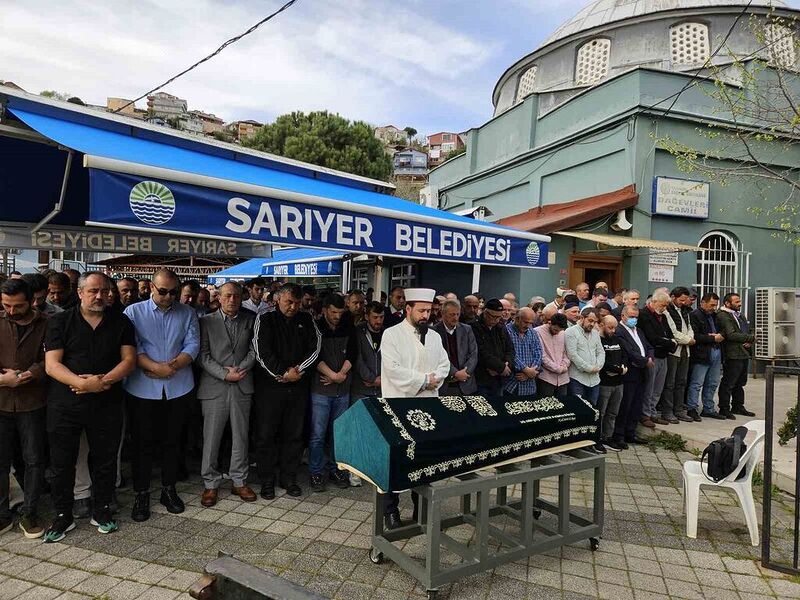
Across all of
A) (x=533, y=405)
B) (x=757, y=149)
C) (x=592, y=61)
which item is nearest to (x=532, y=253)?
(x=533, y=405)

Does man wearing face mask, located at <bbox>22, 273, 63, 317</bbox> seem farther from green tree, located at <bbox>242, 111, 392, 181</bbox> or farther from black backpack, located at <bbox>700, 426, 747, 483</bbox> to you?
green tree, located at <bbox>242, 111, 392, 181</bbox>

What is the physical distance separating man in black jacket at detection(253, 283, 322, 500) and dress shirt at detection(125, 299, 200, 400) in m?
0.60

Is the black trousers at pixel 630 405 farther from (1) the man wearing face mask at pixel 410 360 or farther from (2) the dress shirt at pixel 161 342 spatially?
(2) the dress shirt at pixel 161 342

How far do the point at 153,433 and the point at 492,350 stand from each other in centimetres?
362

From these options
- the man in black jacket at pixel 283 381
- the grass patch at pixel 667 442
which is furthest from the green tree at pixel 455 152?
the man in black jacket at pixel 283 381

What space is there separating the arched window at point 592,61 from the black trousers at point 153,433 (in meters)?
15.7

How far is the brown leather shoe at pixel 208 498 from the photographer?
4461mm

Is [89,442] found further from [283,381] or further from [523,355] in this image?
[523,355]

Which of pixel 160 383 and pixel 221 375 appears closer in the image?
pixel 160 383

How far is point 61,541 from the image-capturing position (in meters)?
3.72

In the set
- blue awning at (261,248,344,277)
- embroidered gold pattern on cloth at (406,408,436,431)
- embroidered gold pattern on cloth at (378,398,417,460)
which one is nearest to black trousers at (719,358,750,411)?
embroidered gold pattern on cloth at (406,408,436,431)

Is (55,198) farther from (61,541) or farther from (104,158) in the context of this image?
(61,541)

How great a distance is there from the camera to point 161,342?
169 inches

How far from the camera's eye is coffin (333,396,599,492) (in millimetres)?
3078
